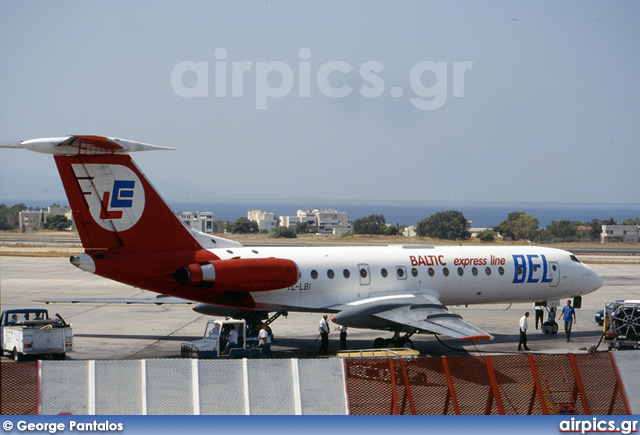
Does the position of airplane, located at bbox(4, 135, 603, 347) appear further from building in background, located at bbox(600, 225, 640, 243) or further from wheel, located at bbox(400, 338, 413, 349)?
building in background, located at bbox(600, 225, 640, 243)

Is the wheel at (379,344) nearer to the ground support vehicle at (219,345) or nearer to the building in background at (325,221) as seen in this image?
the ground support vehicle at (219,345)

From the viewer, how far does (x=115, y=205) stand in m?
22.3

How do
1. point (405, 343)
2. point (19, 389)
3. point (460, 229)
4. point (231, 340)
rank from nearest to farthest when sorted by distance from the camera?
point (19, 389) → point (231, 340) → point (405, 343) → point (460, 229)

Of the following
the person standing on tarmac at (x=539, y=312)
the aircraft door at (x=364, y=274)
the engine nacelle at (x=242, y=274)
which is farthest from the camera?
the person standing on tarmac at (x=539, y=312)

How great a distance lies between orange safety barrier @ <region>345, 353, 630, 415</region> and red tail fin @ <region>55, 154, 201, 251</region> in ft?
34.4

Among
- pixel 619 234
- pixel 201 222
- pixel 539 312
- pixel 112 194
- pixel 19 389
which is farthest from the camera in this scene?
pixel 201 222

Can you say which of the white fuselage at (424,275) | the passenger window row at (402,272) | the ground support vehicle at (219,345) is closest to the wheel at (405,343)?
the white fuselage at (424,275)

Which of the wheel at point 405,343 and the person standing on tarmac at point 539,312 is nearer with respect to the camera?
the wheel at point 405,343

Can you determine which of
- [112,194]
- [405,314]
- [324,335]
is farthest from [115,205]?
[405,314]

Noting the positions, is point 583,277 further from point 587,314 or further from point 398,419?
point 398,419

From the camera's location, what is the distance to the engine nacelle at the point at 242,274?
2272 centimetres

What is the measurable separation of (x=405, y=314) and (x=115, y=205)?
9.94m

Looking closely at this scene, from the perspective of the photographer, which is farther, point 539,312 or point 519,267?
point 539,312

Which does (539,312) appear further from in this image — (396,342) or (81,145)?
(81,145)
